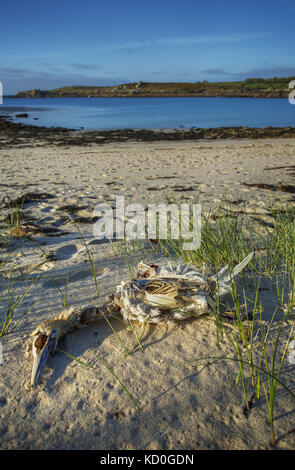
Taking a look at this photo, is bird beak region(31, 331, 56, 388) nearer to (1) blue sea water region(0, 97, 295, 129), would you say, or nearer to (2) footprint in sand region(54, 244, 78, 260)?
(2) footprint in sand region(54, 244, 78, 260)

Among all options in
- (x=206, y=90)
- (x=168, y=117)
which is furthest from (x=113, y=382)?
(x=206, y=90)

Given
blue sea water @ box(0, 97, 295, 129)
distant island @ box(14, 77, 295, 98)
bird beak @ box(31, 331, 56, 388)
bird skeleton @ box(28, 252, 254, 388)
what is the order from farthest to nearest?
distant island @ box(14, 77, 295, 98) → blue sea water @ box(0, 97, 295, 129) → bird skeleton @ box(28, 252, 254, 388) → bird beak @ box(31, 331, 56, 388)

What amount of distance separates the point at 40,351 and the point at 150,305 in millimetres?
650

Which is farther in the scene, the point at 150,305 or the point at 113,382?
the point at 150,305

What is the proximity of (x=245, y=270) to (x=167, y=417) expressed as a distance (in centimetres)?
135

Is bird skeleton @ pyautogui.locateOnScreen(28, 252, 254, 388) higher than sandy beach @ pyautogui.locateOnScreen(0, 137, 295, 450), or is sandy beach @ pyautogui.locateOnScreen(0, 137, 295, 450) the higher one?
bird skeleton @ pyautogui.locateOnScreen(28, 252, 254, 388)

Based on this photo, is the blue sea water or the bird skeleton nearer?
the bird skeleton

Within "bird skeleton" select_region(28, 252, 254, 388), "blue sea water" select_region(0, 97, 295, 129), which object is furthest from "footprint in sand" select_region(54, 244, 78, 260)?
"blue sea water" select_region(0, 97, 295, 129)

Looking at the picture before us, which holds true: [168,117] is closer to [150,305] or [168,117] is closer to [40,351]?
[150,305]

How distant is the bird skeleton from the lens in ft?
6.10

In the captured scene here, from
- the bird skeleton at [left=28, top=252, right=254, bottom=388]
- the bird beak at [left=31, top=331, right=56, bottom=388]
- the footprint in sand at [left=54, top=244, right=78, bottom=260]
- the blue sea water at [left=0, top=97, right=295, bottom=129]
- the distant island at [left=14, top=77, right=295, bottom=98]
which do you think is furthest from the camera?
the distant island at [left=14, top=77, right=295, bottom=98]

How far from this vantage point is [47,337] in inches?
71.6

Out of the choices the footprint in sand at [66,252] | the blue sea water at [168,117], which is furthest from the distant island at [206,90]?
the footprint in sand at [66,252]

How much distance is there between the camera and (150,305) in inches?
75.0
